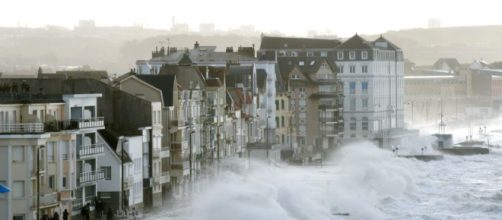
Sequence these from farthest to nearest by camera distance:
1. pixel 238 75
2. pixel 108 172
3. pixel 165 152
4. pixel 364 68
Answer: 1. pixel 364 68
2. pixel 238 75
3. pixel 165 152
4. pixel 108 172

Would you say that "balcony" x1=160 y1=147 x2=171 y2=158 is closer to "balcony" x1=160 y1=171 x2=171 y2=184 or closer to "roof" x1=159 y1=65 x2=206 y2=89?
"balcony" x1=160 y1=171 x2=171 y2=184

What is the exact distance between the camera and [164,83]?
6594cm

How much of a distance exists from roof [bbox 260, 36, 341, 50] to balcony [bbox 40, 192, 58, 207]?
3109 inches

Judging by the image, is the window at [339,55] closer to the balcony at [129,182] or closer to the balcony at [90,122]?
the balcony at [129,182]

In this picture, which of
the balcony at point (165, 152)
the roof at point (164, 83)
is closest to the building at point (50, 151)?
the balcony at point (165, 152)

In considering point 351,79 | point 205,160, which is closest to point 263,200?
point 205,160

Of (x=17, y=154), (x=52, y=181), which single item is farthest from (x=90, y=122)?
(x=17, y=154)

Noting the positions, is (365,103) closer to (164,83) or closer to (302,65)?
(302,65)

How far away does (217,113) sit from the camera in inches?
3110

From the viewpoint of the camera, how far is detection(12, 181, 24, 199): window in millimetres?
47094

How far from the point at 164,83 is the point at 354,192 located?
872 cm

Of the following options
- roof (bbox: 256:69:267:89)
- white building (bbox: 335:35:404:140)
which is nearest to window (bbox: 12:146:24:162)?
roof (bbox: 256:69:267:89)

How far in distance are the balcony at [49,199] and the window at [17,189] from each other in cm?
93

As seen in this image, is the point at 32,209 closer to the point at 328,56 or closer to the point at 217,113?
the point at 217,113
